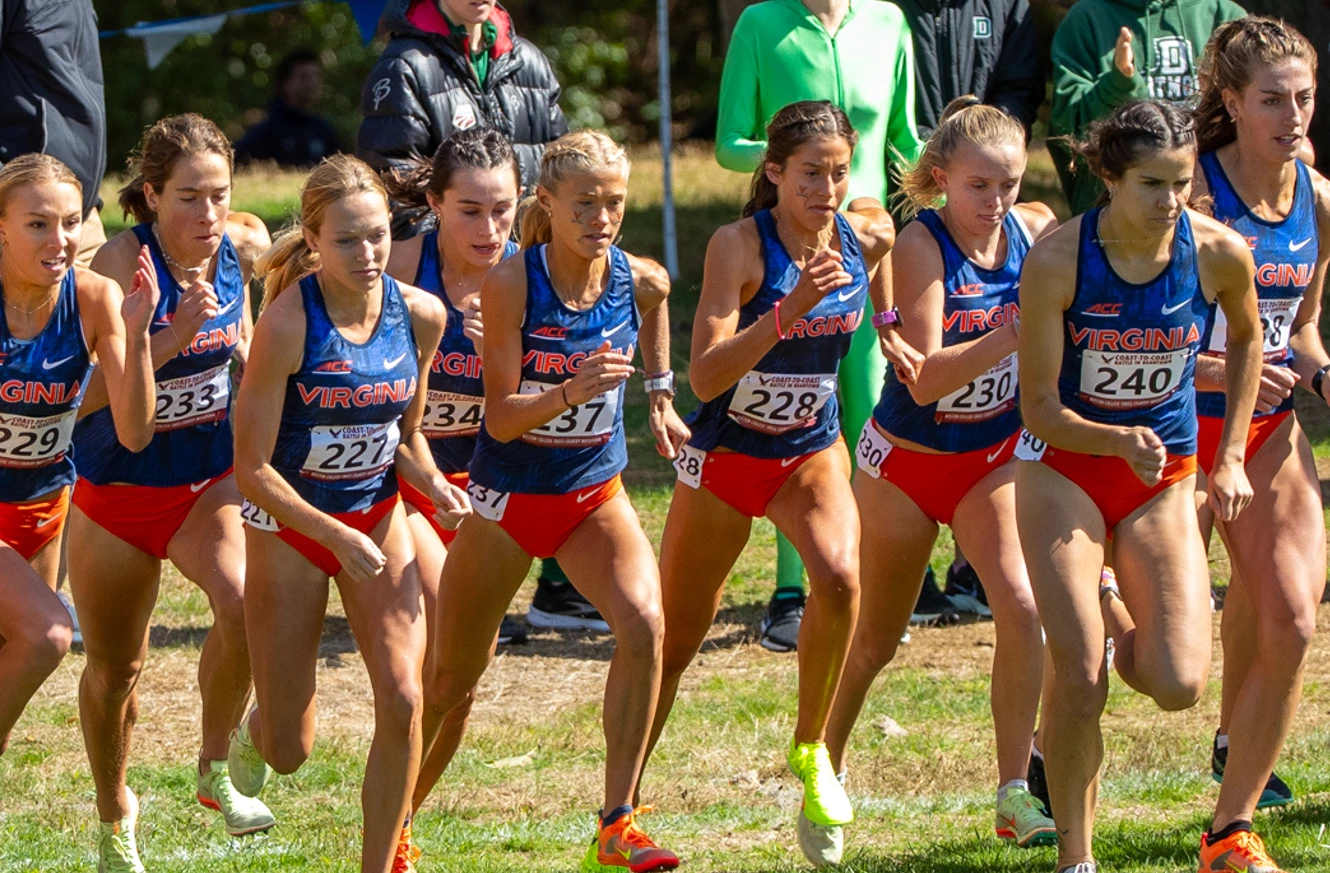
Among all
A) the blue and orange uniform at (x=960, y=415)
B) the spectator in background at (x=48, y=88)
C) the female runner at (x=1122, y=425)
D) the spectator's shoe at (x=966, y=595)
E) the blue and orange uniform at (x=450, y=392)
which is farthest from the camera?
the spectator's shoe at (x=966, y=595)

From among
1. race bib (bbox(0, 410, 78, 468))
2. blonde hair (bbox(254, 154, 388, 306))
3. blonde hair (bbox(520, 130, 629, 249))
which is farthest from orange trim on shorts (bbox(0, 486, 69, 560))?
blonde hair (bbox(520, 130, 629, 249))

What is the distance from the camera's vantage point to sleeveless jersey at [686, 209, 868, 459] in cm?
538

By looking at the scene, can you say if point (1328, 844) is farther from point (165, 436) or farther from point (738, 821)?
point (165, 436)

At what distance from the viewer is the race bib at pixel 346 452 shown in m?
4.83

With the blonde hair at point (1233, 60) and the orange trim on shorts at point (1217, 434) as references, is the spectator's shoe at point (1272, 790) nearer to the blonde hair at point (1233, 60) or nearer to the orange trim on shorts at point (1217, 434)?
the orange trim on shorts at point (1217, 434)

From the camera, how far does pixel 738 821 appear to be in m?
5.80

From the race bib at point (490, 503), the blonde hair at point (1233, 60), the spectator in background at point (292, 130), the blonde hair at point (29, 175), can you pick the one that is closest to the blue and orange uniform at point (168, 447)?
the blonde hair at point (29, 175)

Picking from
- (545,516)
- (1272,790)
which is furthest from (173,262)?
(1272,790)

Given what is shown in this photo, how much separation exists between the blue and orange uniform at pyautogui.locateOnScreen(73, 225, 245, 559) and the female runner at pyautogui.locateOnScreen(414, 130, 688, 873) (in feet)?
2.73

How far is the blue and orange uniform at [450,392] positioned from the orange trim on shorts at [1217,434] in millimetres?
2079

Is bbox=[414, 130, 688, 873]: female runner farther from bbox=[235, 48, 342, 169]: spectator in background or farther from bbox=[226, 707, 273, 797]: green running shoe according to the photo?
bbox=[235, 48, 342, 169]: spectator in background

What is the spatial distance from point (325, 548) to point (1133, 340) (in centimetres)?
211

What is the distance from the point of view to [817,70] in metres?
7.33

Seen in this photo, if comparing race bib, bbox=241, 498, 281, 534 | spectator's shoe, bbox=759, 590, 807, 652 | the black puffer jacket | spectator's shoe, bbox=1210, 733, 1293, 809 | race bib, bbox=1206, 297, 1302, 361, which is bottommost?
spectator's shoe, bbox=759, 590, 807, 652
